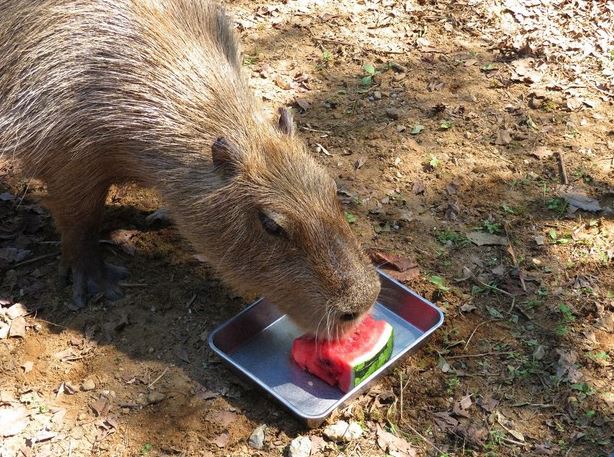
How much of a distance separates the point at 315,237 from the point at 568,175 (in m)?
2.76

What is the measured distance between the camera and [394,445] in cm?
395

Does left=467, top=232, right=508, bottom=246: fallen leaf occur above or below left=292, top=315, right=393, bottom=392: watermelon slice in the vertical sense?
below

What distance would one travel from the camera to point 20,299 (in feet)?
15.8

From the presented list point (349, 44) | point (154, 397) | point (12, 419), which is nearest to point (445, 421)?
point (154, 397)

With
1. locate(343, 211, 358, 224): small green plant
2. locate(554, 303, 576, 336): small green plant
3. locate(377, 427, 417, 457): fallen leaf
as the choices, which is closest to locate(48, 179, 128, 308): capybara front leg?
locate(343, 211, 358, 224): small green plant

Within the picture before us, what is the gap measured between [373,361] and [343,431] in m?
0.42

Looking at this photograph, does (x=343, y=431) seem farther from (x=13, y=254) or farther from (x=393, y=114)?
(x=393, y=114)

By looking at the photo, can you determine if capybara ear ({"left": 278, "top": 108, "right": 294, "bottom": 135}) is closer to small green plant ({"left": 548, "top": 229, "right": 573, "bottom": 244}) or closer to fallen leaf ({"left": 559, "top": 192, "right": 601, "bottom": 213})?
small green plant ({"left": 548, "top": 229, "right": 573, "bottom": 244})

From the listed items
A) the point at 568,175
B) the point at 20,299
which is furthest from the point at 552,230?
the point at 20,299

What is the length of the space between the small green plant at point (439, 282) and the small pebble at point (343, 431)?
121cm

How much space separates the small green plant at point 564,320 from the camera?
4.52 m

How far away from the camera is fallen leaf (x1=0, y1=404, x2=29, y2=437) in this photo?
4020 millimetres

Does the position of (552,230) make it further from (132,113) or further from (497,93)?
(132,113)

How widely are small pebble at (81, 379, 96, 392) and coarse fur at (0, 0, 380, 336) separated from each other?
2.26 feet
